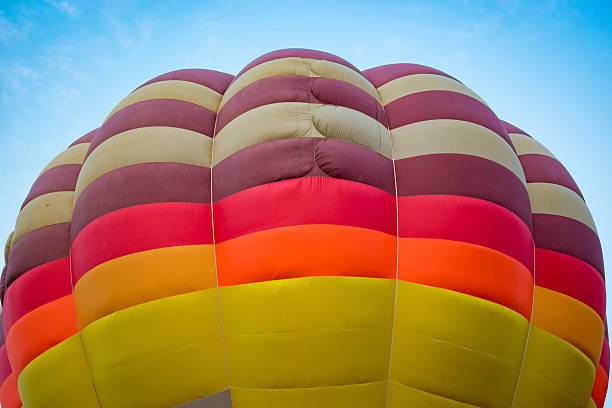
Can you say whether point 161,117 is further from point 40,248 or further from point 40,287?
point 40,287

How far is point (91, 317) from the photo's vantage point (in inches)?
112

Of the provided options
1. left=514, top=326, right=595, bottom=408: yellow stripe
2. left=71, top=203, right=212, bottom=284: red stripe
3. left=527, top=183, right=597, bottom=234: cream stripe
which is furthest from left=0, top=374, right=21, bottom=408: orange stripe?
left=527, top=183, right=597, bottom=234: cream stripe

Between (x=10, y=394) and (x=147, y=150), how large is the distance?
214 cm

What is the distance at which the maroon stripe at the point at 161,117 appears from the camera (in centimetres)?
322

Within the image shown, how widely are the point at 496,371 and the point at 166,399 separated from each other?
195 centimetres

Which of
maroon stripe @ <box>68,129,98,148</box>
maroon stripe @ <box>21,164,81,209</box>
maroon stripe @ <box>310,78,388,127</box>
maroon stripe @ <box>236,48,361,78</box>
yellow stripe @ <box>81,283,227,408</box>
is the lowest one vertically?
yellow stripe @ <box>81,283,227,408</box>

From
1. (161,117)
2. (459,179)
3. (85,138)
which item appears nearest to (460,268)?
(459,179)

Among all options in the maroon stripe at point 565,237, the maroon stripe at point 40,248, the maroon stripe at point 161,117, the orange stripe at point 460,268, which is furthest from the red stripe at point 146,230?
the maroon stripe at point 565,237

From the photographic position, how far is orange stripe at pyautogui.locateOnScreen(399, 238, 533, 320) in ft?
9.12

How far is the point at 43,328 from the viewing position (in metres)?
3.03

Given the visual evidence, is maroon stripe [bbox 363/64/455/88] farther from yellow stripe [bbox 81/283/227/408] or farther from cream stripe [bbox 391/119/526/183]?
yellow stripe [bbox 81/283/227/408]

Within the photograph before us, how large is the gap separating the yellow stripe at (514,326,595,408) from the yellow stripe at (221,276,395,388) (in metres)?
1.04

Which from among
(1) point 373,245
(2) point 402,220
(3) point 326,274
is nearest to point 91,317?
(3) point 326,274

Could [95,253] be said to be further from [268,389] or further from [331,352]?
[331,352]
